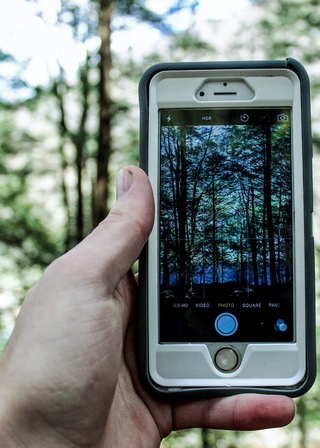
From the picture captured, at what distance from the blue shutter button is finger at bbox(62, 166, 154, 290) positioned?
30cm

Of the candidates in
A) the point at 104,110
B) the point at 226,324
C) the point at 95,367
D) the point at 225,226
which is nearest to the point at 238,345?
the point at 226,324

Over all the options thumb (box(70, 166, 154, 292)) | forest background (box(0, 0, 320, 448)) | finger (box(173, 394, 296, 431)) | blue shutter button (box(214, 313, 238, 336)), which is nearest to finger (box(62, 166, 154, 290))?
thumb (box(70, 166, 154, 292))

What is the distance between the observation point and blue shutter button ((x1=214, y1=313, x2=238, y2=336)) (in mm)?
1379

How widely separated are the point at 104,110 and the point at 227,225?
3.83 meters

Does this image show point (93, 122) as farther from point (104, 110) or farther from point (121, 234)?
point (121, 234)

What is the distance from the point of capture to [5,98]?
5.45 metres

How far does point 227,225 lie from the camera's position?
141 centimetres

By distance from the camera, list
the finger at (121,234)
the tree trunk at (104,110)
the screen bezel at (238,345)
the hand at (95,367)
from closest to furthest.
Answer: the hand at (95,367) → the finger at (121,234) → the screen bezel at (238,345) → the tree trunk at (104,110)

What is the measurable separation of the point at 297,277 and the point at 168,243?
353 mm

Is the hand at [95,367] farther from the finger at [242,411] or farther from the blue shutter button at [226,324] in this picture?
the blue shutter button at [226,324]

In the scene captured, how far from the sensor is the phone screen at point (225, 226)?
1.38m

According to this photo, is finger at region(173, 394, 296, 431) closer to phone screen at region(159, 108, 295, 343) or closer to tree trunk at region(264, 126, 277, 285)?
phone screen at region(159, 108, 295, 343)

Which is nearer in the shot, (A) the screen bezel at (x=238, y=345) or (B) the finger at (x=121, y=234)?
(B) the finger at (x=121, y=234)

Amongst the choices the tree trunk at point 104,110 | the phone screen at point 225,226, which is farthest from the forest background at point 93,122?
the phone screen at point 225,226
